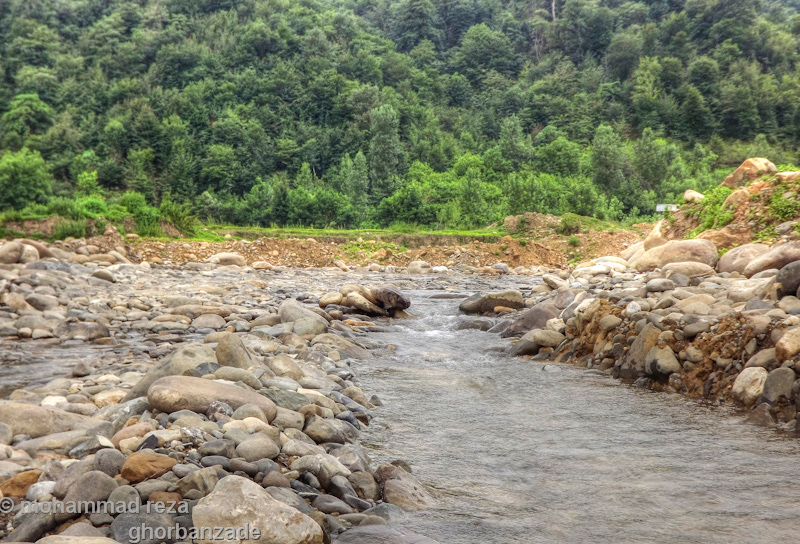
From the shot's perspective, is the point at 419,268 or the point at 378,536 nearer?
the point at 378,536

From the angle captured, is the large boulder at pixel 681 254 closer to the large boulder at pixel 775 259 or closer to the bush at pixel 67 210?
the large boulder at pixel 775 259

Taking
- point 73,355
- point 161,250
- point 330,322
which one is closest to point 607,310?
point 330,322

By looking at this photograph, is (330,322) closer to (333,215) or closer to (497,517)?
(497,517)

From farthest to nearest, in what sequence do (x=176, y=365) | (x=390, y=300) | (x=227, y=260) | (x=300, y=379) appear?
(x=227, y=260)
(x=390, y=300)
(x=300, y=379)
(x=176, y=365)

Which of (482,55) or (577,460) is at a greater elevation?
(482,55)

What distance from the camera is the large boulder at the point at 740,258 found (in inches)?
352

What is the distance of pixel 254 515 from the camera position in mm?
2807

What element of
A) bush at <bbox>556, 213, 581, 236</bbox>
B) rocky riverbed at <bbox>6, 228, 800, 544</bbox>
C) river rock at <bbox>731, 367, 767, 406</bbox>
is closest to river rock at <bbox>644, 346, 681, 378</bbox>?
rocky riverbed at <bbox>6, 228, 800, 544</bbox>

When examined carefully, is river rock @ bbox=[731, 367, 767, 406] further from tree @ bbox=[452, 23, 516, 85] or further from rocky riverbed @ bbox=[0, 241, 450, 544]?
tree @ bbox=[452, 23, 516, 85]

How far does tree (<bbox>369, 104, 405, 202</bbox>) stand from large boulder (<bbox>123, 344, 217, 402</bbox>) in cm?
3880

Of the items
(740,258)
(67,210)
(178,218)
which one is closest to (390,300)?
(740,258)

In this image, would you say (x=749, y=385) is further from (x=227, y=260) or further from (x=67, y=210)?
(x=67, y=210)

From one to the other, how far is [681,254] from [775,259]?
8.88 feet

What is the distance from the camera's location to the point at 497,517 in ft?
11.4
